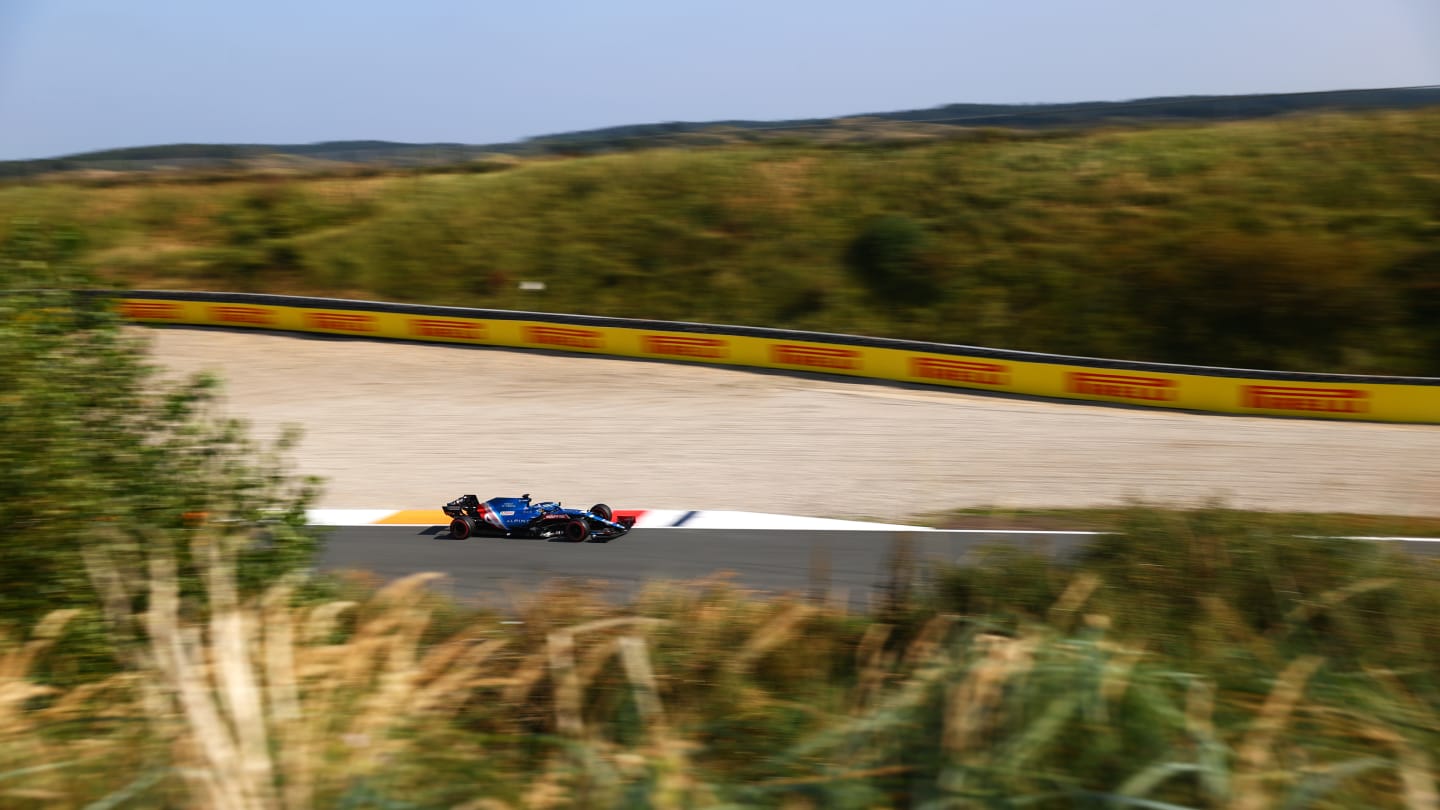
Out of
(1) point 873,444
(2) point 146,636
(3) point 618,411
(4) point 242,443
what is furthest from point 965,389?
(2) point 146,636

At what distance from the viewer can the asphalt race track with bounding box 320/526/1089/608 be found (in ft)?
40.3

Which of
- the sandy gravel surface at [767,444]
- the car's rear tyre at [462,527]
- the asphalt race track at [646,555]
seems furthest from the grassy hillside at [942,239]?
the car's rear tyre at [462,527]

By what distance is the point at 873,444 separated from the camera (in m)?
18.8

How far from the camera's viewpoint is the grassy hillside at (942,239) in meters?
25.3

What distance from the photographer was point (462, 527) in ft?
45.2

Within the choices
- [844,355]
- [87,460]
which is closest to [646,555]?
[87,460]

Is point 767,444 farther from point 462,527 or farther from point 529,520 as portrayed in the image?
point 462,527

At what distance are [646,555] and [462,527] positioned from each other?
2527mm

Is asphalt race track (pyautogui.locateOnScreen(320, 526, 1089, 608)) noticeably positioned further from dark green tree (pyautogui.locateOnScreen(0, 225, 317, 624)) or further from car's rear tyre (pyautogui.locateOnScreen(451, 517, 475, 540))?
dark green tree (pyautogui.locateOnScreen(0, 225, 317, 624))

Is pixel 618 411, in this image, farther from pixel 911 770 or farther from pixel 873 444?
pixel 911 770

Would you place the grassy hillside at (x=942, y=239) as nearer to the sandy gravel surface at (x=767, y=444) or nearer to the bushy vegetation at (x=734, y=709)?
the sandy gravel surface at (x=767, y=444)

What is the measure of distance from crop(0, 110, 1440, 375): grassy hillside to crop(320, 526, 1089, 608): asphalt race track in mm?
13265

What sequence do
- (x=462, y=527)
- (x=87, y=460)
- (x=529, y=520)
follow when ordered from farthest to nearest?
(x=462, y=527), (x=529, y=520), (x=87, y=460)

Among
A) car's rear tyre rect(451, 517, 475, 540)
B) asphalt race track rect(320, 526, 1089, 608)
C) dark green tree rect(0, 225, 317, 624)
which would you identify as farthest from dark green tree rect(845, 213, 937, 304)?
dark green tree rect(0, 225, 317, 624)
